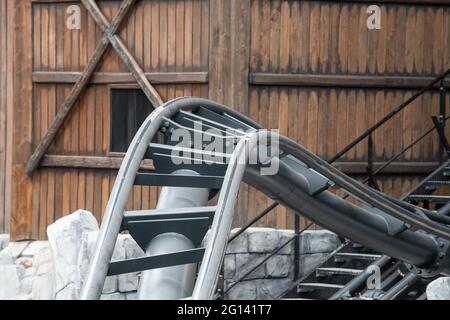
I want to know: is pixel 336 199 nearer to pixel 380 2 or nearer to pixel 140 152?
pixel 140 152

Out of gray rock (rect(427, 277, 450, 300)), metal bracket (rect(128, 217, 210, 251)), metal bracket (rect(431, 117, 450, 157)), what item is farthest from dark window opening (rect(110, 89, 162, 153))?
metal bracket (rect(128, 217, 210, 251))

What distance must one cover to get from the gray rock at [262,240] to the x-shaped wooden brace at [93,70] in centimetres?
203

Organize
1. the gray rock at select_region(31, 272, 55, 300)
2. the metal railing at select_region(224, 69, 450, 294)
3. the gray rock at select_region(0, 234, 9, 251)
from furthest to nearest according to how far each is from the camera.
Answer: the gray rock at select_region(0, 234, 9, 251)
the gray rock at select_region(31, 272, 55, 300)
the metal railing at select_region(224, 69, 450, 294)

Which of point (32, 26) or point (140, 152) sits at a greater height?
point (32, 26)

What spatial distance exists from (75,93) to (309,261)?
372 cm

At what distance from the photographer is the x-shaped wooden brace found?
45.2 ft

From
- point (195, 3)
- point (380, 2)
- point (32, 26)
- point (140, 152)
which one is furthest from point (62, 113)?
point (140, 152)

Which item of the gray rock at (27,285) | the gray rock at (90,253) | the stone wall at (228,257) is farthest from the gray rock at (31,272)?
the gray rock at (90,253)

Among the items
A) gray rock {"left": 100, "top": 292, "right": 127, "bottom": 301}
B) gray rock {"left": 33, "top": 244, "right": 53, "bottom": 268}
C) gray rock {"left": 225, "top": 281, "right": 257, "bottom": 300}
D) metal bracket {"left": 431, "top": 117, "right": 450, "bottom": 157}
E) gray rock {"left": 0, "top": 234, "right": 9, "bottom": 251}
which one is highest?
metal bracket {"left": 431, "top": 117, "right": 450, "bottom": 157}

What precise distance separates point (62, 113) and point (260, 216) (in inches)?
118

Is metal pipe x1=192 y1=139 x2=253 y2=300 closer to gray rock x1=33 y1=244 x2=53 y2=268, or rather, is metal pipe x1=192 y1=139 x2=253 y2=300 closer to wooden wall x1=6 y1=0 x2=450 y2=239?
wooden wall x1=6 y1=0 x2=450 y2=239

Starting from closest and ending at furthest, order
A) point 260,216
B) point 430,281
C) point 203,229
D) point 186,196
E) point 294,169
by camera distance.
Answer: point 203,229
point 186,196
point 294,169
point 430,281
point 260,216

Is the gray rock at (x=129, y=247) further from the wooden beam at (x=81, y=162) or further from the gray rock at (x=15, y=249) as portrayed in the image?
the gray rock at (x=15, y=249)

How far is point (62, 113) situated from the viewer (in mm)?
14148
